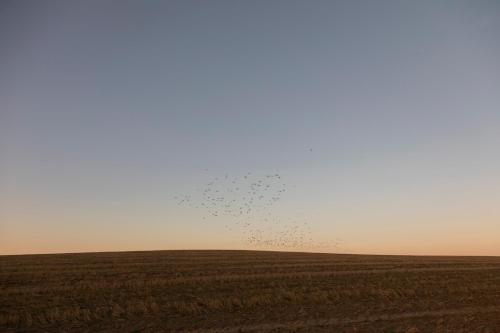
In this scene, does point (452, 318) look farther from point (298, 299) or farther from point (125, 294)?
point (125, 294)

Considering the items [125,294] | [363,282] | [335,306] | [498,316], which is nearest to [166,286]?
[125,294]

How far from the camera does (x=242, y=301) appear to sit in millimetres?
18172

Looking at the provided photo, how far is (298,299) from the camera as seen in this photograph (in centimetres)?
1895

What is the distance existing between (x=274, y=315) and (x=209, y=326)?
9.30 feet

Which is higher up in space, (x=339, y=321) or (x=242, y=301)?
(x=242, y=301)

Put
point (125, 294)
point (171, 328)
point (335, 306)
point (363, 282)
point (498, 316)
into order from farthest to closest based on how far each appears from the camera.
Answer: point (363, 282) < point (125, 294) < point (335, 306) < point (498, 316) < point (171, 328)

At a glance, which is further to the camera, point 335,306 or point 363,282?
point 363,282

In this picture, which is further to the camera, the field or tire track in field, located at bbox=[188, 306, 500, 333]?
the field

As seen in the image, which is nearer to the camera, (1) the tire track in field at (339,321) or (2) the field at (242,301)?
(1) the tire track in field at (339,321)

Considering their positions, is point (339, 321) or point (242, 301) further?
point (242, 301)

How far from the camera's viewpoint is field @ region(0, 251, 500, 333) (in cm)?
1501

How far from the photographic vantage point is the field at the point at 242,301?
15.0 metres

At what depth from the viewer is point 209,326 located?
14.8m

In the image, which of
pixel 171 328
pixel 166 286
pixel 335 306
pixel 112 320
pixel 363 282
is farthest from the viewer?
pixel 363 282
